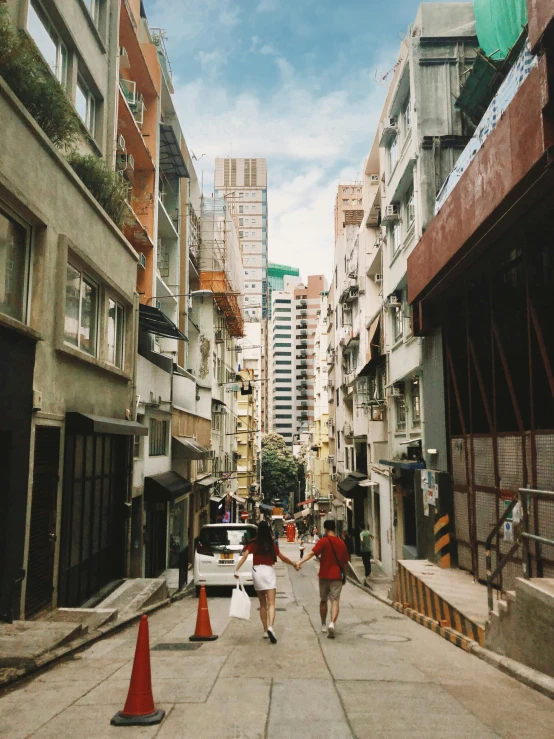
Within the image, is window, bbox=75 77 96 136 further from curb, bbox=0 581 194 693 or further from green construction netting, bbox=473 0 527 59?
curb, bbox=0 581 194 693

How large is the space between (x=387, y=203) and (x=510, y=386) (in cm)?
1386

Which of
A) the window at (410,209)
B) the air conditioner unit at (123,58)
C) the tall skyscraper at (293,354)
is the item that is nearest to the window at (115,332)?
the air conditioner unit at (123,58)

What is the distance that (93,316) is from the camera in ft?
41.9

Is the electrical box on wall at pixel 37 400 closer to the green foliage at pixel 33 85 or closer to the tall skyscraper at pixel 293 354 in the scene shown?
the green foliage at pixel 33 85

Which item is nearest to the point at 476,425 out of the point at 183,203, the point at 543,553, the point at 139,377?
the point at 543,553

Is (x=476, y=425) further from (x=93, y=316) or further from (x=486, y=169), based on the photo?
(x=93, y=316)

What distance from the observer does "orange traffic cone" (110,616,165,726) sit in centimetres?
462

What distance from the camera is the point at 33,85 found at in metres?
9.34

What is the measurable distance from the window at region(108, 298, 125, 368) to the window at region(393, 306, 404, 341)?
11008mm

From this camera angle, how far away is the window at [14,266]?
8.59 metres

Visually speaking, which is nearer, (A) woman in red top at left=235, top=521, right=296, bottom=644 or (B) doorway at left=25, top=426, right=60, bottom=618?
(A) woman in red top at left=235, top=521, right=296, bottom=644

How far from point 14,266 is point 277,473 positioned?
260 ft

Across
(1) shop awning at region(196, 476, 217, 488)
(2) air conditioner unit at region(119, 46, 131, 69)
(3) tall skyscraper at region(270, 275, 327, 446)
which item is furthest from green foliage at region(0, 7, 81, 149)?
(3) tall skyscraper at region(270, 275, 327, 446)

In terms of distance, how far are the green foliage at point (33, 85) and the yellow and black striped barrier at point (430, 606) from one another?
1025 cm
